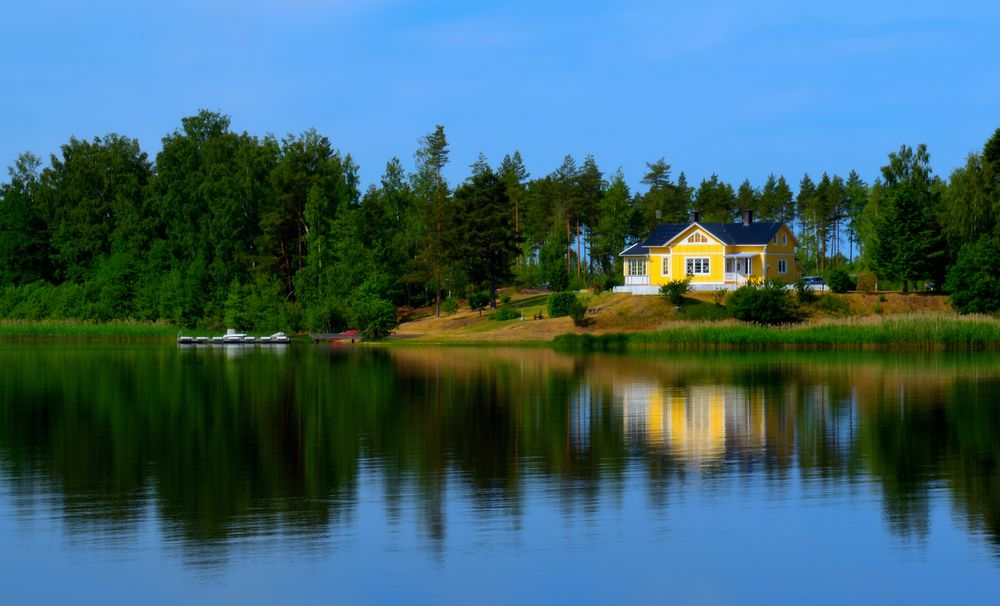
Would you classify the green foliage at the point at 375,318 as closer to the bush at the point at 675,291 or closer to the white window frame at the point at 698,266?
the bush at the point at 675,291

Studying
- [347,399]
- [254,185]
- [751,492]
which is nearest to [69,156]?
[254,185]

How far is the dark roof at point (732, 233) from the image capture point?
8919 cm

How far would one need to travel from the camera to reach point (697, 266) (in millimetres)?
90438

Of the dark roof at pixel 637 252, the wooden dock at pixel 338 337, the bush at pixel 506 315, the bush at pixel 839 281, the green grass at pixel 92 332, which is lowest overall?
the wooden dock at pixel 338 337

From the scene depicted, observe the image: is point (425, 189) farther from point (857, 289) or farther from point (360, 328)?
point (857, 289)

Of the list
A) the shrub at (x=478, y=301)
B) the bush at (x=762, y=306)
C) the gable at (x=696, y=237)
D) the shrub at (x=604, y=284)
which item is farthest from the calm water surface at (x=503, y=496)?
the shrub at (x=478, y=301)

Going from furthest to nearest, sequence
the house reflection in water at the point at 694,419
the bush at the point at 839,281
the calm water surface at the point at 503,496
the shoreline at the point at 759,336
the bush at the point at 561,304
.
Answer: the bush at the point at 839,281
the bush at the point at 561,304
the shoreline at the point at 759,336
the house reflection in water at the point at 694,419
the calm water surface at the point at 503,496

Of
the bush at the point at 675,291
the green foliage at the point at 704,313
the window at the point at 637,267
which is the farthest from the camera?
the window at the point at 637,267

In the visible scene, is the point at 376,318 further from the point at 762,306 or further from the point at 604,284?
the point at 762,306

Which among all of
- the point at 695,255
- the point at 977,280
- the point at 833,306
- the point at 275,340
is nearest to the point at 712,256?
the point at 695,255

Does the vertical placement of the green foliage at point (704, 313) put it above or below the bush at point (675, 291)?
below

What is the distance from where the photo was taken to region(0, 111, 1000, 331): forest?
82812 millimetres

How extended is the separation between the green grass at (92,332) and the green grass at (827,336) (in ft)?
134

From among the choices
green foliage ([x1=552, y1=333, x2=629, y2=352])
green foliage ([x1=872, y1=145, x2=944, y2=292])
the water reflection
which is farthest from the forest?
the water reflection
